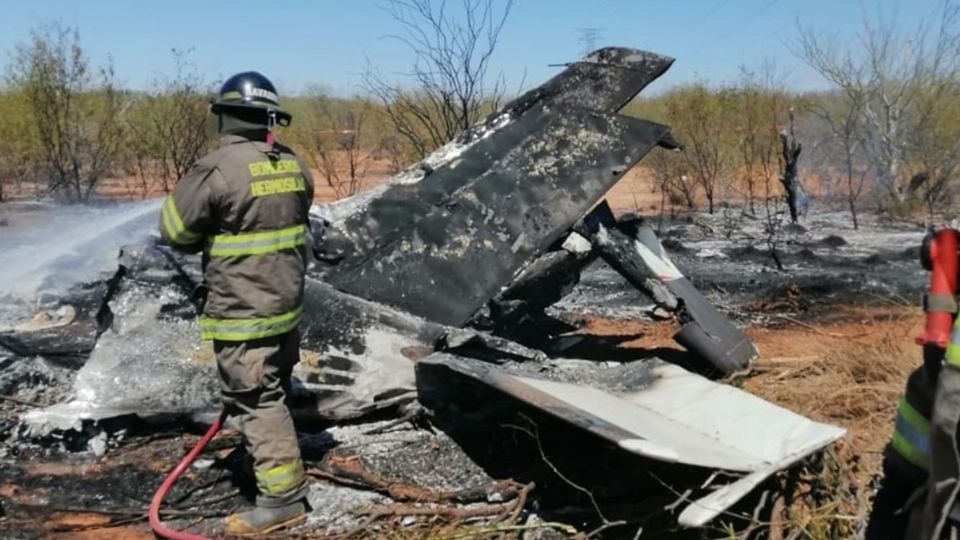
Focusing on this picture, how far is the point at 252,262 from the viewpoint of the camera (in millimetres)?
3697

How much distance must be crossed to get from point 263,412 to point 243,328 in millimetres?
369

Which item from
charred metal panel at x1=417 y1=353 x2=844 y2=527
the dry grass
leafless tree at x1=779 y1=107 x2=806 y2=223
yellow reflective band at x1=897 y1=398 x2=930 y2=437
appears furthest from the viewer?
leafless tree at x1=779 y1=107 x2=806 y2=223

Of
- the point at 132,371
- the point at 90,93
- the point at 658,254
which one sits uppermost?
the point at 90,93

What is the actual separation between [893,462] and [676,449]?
0.85m

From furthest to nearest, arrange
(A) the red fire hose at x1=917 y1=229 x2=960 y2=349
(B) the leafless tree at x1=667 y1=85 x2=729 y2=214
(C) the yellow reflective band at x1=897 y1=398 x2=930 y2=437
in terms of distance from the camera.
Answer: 1. (B) the leafless tree at x1=667 y1=85 x2=729 y2=214
2. (C) the yellow reflective band at x1=897 y1=398 x2=930 y2=437
3. (A) the red fire hose at x1=917 y1=229 x2=960 y2=349

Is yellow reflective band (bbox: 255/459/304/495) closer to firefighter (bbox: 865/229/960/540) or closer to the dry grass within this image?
the dry grass

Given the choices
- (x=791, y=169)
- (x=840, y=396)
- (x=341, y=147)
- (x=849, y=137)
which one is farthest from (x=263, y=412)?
(x=341, y=147)

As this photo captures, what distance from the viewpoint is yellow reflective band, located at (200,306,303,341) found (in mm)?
3701

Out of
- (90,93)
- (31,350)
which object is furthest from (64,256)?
(90,93)

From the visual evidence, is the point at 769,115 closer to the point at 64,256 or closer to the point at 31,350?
the point at 64,256

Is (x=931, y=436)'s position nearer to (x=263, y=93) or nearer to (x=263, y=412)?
(x=263, y=412)

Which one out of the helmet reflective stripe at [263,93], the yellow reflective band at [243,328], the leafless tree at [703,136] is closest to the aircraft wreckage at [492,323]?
the yellow reflective band at [243,328]

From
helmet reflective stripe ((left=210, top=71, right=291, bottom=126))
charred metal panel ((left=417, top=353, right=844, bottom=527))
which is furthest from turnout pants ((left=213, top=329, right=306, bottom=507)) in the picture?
helmet reflective stripe ((left=210, top=71, right=291, bottom=126))

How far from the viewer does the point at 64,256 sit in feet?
25.9
